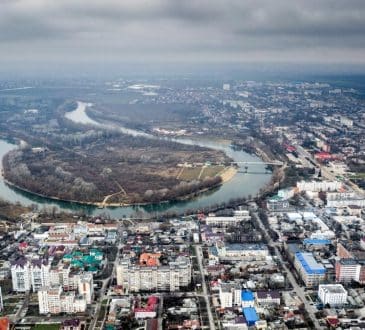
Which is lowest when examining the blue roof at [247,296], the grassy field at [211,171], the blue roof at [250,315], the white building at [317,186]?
the blue roof at [250,315]

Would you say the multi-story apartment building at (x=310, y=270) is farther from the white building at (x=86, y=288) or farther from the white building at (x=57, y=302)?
the white building at (x=57, y=302)

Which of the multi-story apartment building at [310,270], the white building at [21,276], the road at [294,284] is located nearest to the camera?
the road at [294,284]

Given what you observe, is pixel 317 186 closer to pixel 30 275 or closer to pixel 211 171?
pixel 211 171

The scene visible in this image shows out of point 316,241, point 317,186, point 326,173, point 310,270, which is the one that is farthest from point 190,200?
point 326,173

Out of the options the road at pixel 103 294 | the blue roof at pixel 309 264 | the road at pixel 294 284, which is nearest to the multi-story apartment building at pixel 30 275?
the road at pixel 103 294

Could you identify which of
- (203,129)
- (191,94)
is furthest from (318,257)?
(191,94)

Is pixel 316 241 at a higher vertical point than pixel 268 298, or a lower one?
higher

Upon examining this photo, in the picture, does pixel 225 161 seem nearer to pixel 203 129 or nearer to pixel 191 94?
pixel 203 129
